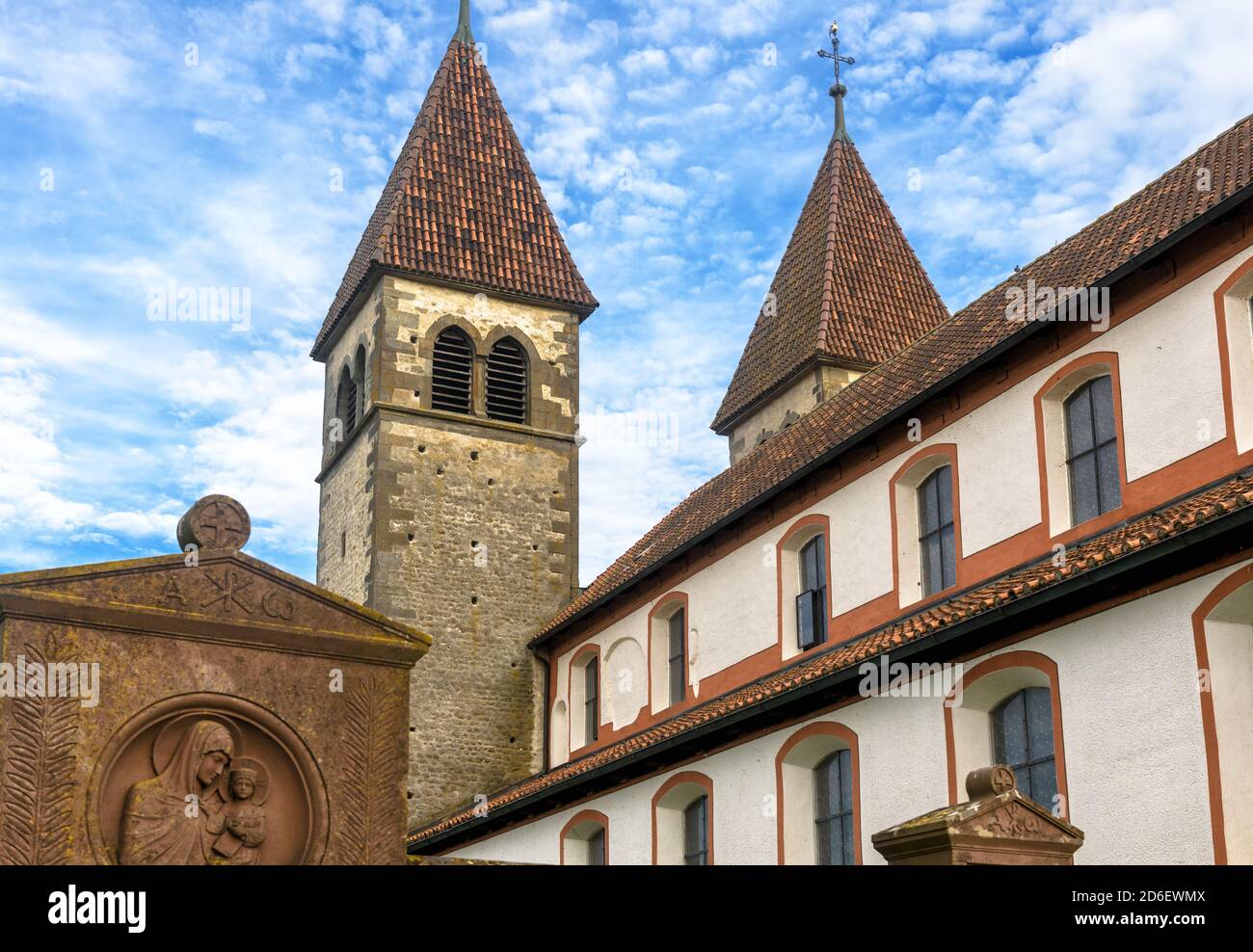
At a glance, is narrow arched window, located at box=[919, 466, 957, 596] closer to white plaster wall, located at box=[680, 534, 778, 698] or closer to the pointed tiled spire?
white plaster wall, located at box=[680, 534, 778, 698]

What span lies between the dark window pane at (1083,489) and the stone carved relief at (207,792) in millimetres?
10717

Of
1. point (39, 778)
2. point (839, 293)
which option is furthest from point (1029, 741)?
point (839, 293)

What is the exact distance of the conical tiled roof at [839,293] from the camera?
3186 cm

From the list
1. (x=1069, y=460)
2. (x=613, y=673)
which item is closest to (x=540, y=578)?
(x=613, y=673)

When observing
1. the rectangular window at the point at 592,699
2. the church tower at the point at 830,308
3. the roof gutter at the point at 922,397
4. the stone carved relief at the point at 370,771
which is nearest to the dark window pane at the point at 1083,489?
the roof gutter at the point at 922,397

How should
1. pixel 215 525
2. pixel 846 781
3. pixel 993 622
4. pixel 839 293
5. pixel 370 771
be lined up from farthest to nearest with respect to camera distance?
pixel 839 293, pixel 846 781, pixel 993 622, pixel 370 771, pixel 215 525

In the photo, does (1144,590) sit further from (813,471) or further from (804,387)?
(804,387)

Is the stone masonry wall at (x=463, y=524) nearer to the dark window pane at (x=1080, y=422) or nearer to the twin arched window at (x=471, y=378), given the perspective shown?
the twin arched window at (x=471, y=378)

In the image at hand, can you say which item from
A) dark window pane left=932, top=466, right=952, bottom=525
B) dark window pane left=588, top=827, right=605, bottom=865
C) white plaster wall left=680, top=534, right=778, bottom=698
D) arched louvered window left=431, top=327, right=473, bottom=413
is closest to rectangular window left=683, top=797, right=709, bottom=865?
dark window pane left=588, top=827, right=605, bottom=865

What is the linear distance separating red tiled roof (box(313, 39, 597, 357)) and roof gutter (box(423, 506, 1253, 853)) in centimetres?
1231

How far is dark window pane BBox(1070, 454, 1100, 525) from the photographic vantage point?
654 inches

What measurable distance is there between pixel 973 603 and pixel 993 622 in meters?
0.73

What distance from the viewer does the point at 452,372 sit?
104 feet

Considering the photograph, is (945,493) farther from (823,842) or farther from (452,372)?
(452,372)
